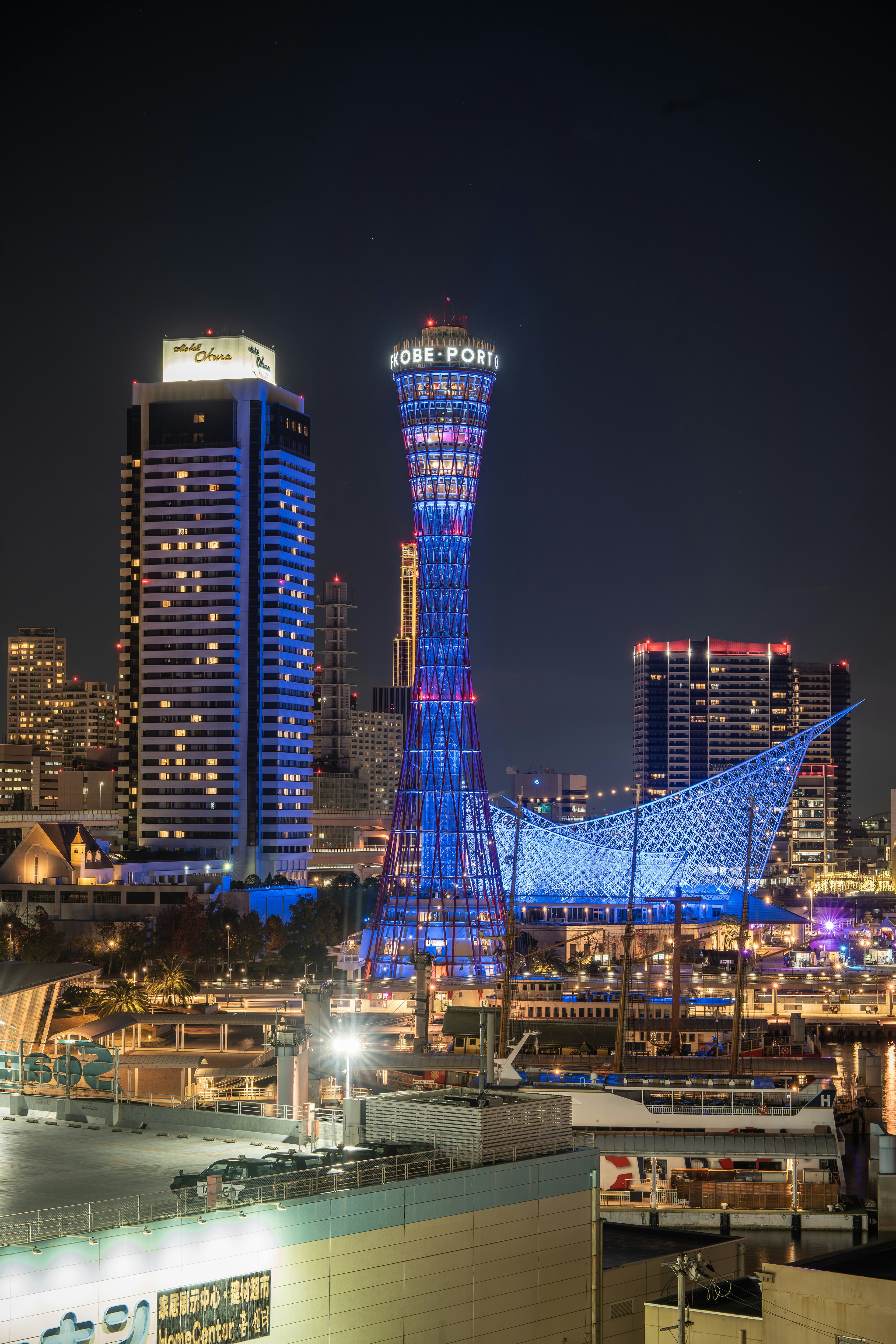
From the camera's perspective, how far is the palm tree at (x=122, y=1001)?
8088 centimetres

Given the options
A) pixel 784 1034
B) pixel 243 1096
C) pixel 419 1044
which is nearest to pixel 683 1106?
pixel 243 1096

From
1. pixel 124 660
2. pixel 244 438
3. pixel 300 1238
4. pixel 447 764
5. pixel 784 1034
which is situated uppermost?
pixel 244 438

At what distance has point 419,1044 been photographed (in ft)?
235

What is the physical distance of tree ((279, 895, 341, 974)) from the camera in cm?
10331

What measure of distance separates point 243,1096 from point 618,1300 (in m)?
28.4

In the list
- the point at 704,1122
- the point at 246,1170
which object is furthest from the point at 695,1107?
the point at 246,1170

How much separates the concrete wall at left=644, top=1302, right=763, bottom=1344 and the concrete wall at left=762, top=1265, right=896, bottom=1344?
104cm

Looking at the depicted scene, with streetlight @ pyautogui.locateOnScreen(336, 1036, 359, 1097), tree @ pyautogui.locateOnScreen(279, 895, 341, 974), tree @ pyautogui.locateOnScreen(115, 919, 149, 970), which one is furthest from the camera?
tree @ pyautogui.locateOnScreen(279, 895, 341, 974)

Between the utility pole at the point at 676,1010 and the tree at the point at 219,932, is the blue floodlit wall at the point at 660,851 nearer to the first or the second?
the tree at the point at 219,932

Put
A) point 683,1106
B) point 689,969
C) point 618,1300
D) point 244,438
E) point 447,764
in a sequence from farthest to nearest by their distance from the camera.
Answer: 1. point 244,438
2. point 689,969
3. point 447,764
4. point 683,1106
5. point 618,1300

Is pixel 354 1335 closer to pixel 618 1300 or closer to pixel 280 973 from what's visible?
pixel 618 1300

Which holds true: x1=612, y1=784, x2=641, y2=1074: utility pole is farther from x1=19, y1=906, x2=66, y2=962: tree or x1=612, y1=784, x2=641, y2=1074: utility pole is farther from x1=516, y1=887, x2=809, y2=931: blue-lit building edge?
x1=516, y1=887, x2=809, y2=931: blue-lit building edge

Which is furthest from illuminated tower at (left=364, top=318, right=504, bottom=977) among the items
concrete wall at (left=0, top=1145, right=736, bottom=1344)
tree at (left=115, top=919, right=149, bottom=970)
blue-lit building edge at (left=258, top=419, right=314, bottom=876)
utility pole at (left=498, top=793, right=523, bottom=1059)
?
concrete wall at (left=0, top=1145, right=736, bottom=1344)

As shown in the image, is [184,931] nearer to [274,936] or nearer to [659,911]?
[274,936]
